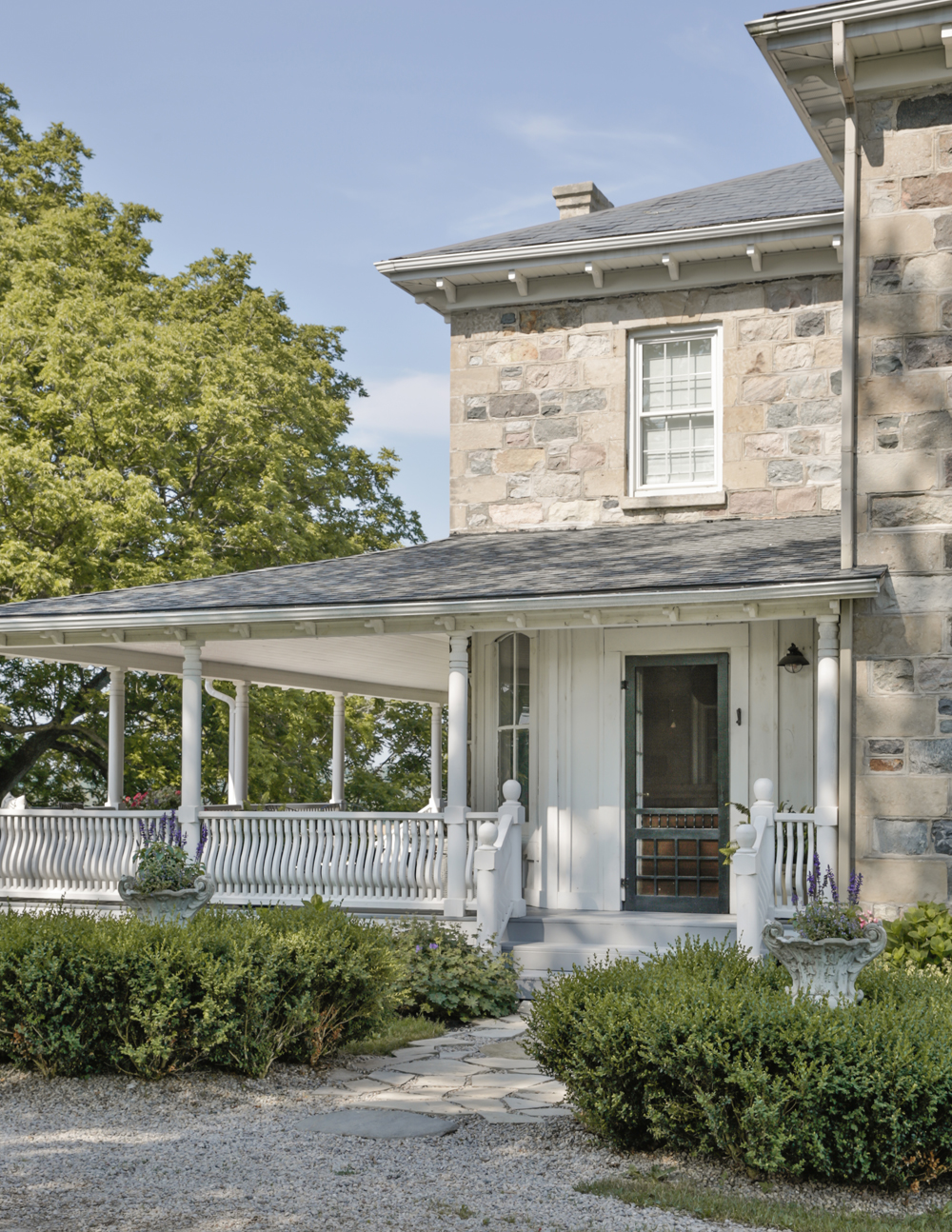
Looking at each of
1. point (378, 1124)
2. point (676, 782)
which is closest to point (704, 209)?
point (676, 782)

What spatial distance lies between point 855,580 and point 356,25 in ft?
32.5

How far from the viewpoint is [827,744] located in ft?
31.9

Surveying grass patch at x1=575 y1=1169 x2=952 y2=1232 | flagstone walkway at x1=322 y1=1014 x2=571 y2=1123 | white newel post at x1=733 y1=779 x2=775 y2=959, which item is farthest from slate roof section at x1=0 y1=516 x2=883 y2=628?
grass patch at x1=575 y1=1169 x2=952 y2=1232

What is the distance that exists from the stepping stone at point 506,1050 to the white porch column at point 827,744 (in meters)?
2.80

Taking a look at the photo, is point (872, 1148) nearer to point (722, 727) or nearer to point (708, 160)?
point (722, 727)

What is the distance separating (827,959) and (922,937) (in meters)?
2.94

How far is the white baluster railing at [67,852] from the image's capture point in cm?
1242

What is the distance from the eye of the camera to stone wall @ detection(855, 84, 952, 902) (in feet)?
31.2

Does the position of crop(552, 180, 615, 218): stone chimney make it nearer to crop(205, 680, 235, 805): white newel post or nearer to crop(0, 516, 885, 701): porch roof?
crop(0, 516, 885, 701): porch roof

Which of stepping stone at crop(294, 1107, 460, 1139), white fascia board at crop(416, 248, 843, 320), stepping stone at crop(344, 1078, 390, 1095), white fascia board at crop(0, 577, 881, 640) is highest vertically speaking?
white fascia board at crop(416, 248, 843, 320)

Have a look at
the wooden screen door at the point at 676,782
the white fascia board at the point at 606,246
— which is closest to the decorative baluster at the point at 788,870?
the wooden screen door at the point at 676,782

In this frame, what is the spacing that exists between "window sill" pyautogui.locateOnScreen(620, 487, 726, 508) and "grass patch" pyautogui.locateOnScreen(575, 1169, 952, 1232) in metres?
8.00

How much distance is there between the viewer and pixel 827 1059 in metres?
5.23

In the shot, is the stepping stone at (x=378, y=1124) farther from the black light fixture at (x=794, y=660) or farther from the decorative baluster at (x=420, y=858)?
the black light fixture at (x=794, y=660)
